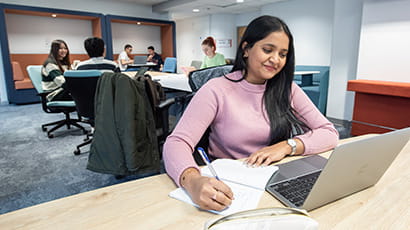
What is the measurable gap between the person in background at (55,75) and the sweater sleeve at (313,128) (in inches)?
111

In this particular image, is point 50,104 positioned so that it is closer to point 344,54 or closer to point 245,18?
point 344,54

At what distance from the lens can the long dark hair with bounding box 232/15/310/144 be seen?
3.67 feet

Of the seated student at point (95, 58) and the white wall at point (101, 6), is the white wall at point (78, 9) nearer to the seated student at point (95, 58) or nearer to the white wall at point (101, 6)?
the white wall at point (101, 6)

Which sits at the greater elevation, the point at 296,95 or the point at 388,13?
the point at 388,13

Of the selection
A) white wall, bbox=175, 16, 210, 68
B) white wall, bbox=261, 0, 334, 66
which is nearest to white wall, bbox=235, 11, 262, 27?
white wall, bbox=175, 16, 210, 68

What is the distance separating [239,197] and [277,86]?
670 mm

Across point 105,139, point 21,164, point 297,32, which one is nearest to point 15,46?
point 21,164

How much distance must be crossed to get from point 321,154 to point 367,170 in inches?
15.0

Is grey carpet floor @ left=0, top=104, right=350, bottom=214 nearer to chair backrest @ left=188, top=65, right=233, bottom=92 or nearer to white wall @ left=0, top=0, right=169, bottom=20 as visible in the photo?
chair backrest @ left=188, top=65, right=233, bottom=92

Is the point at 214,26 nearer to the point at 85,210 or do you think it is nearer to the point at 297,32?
the point at 297,32

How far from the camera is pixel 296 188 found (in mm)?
716

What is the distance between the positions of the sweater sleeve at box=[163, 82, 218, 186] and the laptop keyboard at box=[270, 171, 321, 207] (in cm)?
26

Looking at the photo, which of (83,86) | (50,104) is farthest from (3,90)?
(83,86)

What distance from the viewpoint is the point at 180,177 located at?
783 millimetres
